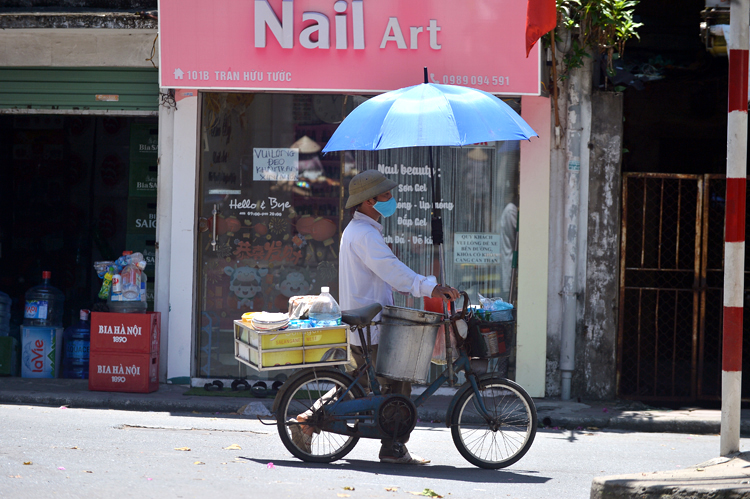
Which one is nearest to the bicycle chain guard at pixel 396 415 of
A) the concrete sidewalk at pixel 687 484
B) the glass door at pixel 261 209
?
the concrete sidewalk at pixel 687 484

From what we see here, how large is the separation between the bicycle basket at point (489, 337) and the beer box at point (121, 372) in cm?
427

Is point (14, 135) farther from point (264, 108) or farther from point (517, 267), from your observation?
point (517, 267)

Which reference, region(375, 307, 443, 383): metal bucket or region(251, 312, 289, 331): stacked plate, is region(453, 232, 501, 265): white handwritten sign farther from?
region(251, 312, 289, 331): stacked plate

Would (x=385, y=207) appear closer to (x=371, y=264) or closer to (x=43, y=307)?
(x=371, y=264)

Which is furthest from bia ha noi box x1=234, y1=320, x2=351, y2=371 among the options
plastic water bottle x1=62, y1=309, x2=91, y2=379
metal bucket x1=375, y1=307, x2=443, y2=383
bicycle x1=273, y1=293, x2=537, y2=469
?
plastic water bottle x1=62, y1=309, x2=91, y2=379

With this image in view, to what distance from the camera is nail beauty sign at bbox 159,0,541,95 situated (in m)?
8.50

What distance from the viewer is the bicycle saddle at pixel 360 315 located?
17.1ft

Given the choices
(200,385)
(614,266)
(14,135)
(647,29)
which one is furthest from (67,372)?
(647,29)

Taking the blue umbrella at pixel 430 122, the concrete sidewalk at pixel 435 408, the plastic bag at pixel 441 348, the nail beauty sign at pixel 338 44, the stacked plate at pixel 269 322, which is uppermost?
the nail beauty sign at pixel 338 44

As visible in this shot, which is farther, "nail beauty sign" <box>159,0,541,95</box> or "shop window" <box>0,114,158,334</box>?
"shop window" <box>0,114,158,334</box>

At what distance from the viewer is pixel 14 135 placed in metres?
12.0

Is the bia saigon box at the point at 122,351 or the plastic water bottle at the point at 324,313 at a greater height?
the plastic water bottle at the point at 324,313

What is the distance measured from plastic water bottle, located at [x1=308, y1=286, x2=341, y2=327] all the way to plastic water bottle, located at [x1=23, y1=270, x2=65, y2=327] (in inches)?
207

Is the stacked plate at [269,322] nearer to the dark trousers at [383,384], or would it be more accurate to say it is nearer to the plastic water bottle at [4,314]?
the dark trousers at [383,384]
